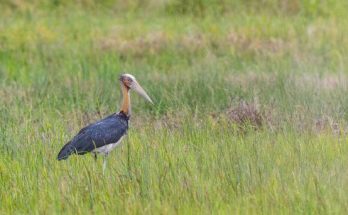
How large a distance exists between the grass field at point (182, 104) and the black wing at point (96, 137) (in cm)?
12

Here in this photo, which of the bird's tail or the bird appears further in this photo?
the bird

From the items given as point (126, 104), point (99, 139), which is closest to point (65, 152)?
point (99, 139)

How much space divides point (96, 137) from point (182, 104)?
2310 millimetres

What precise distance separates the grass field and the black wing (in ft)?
0.39

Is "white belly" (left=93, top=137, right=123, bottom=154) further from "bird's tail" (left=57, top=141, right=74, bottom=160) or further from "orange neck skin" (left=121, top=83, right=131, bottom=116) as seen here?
"orange neck skin" (left=121, top=83, right=131, bottom=116)

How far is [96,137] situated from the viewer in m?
8.53

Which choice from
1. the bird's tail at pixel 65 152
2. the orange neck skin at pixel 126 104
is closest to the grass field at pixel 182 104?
the bird's tail at pixel 65 152

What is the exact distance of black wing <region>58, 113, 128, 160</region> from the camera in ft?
27.0

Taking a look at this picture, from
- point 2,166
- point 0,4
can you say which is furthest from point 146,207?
point 0,4

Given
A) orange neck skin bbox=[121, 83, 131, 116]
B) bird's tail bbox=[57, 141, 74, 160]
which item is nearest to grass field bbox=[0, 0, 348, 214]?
bird's tail bbox=[57, 141, 74, 160]

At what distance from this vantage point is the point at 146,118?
1098cm

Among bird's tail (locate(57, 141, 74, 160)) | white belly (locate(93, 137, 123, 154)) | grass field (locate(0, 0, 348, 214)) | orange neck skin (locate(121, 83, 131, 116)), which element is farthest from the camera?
orange neck skin (locate(121, 83, 131, 116))

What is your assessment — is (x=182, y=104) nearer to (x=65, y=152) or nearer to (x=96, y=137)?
(x=96, y=137)

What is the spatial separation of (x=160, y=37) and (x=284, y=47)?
1.75m
